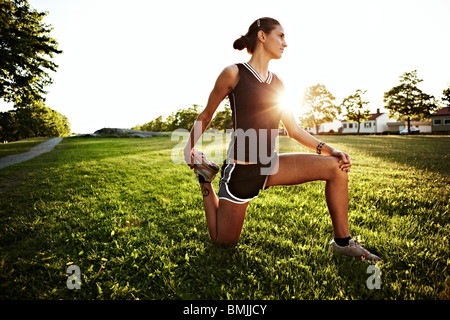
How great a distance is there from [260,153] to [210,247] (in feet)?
4.42

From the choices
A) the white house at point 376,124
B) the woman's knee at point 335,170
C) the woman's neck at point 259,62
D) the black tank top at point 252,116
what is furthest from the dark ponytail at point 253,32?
the white house at point 376,124

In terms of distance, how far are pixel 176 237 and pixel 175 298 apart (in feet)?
3.78

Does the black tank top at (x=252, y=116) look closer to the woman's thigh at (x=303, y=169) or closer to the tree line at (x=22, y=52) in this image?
the woman's thigh at (x=303, y=169)

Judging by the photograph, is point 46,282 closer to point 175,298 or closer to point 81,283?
point 81,283

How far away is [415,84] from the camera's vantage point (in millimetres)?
48094

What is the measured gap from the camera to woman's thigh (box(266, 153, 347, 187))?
8.14 feet

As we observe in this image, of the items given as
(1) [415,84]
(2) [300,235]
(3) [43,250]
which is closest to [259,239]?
(2) [300,235]

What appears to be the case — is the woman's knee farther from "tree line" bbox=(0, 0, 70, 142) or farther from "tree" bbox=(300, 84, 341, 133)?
"tree" bbox=(300, 84, 341, 133)

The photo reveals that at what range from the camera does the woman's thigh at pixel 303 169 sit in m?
2.48

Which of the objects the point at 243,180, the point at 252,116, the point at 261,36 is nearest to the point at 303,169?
the point at 243,180

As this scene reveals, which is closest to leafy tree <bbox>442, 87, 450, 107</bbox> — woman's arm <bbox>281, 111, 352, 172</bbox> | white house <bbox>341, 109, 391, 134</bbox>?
white house <bbox>341, 109, 391, 134</bbox>

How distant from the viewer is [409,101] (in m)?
47.6

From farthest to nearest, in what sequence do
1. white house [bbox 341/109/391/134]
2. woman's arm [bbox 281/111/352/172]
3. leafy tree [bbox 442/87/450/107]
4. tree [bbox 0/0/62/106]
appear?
white house [bbox 341/109/391/134] < leafy tree [bbox 442/87/450/107] < tree [bbox 0/0/62/106] < woman's arm [bbox 281/111/352/172]

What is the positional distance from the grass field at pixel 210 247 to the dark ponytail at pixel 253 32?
2.39 metres
